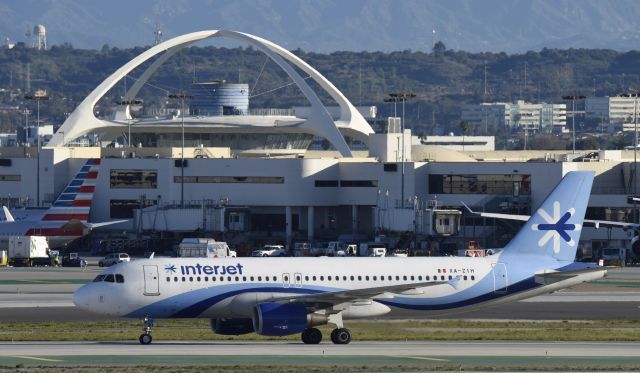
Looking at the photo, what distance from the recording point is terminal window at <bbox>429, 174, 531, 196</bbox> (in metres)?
143

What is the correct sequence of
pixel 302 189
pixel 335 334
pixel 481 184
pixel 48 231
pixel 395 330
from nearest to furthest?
pixel 335 334 < pixel 395 330 < pixel 48 231 < pixel 481 184 < pixel 302 189

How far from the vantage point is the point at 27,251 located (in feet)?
415

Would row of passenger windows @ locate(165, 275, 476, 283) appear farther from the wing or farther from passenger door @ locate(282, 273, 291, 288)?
the wing

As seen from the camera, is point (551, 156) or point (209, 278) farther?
point (551, 156)

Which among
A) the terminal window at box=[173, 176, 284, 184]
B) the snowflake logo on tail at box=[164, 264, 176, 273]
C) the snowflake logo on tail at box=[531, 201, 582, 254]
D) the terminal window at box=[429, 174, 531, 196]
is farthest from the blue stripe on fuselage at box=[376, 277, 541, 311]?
the terminal window at box=[173, 176, 284, 184]

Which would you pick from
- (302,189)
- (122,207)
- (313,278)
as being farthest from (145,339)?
(122,207)

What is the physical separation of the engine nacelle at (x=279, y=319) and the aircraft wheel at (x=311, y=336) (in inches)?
33.2

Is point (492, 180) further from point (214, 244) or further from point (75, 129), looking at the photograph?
point (75, 129)

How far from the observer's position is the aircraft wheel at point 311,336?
63312mm

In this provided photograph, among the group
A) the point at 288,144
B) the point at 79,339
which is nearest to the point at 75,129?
the point at 288,144

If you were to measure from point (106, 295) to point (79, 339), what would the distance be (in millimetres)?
3321

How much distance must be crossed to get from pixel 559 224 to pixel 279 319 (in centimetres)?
1400

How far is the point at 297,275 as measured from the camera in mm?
64312

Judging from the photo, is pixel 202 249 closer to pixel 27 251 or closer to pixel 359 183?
pixel 27 251
